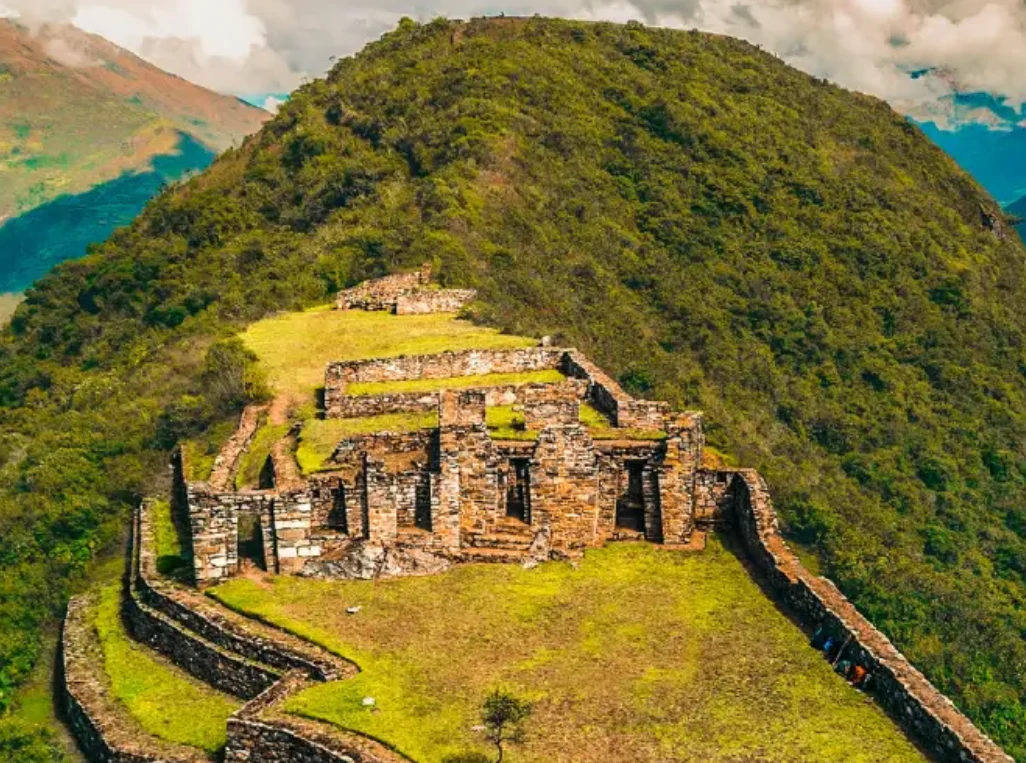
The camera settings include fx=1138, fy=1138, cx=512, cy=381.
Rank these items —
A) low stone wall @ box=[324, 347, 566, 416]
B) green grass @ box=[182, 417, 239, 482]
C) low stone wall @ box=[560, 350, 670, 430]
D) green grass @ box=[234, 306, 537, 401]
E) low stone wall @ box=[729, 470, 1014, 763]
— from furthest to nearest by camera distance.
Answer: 1. green grass @ box=[234, 306, 537, 401]
2. low stone wall @ box=[324, 347, 566, 416]
3. green grass @ box=[182, 417, 239, 482]
4. low stone wall @ box=[560, 350, 670, 430]
5. low stone wall @ box=[729, 470, 1014, 763]

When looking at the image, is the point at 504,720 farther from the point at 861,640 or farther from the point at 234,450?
the point at 234,450

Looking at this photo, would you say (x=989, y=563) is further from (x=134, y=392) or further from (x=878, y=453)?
(x=134, y=392)

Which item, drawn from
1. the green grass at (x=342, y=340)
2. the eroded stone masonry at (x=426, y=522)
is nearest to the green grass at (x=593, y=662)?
the eroded stone masonry at (x=426, y=522)

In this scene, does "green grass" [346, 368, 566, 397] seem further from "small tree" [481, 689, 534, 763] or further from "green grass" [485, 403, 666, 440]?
"small tree" [481, 689, 534, 763]

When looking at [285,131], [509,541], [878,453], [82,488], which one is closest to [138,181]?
[285,131]

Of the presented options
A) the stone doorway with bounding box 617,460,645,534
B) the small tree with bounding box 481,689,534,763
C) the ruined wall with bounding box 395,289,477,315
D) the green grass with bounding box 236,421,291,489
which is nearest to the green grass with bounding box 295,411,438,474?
the green grass with bounding box 236,421,291,489
